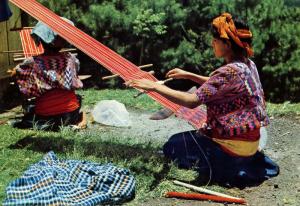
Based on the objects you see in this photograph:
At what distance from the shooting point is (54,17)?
15.4 feet

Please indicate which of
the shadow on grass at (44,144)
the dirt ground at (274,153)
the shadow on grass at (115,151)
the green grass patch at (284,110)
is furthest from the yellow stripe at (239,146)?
the green grass patch at (284,110)

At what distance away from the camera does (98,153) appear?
4.34 m

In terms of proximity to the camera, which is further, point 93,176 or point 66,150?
point 66,150

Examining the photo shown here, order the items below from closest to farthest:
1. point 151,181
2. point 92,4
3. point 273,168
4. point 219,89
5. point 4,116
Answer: point 219,89, point 151,181, point 273,168, point 4,116, point 92,4

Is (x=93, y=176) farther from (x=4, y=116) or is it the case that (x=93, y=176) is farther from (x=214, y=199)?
(x=4, y=116)

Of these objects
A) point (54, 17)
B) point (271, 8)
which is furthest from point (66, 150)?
point (271, 8)

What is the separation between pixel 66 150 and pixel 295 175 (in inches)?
77.2

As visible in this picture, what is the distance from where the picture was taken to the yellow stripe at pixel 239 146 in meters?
3.73

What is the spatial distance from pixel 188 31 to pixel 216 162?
168 inches

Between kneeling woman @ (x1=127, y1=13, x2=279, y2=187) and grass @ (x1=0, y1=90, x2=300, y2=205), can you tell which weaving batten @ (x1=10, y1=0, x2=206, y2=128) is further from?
grass @ (x1=0, y1=90, x2=300, y2=205)

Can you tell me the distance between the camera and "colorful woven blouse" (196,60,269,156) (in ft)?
11.5

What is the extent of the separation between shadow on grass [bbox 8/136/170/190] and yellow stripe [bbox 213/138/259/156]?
0.52 metres

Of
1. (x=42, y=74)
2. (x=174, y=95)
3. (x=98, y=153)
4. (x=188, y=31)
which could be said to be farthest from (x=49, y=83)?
(x=188, y=31)

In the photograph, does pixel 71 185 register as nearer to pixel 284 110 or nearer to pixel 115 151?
pixel 115 151
